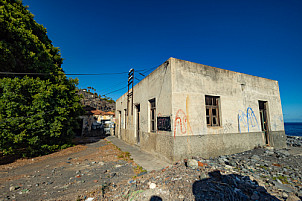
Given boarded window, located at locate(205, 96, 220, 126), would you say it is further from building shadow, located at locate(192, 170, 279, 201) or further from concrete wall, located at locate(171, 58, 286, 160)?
building shadow, located at locate(192, 170, 279, 201)

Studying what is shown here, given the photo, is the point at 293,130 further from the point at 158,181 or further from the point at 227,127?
the point at 158,181

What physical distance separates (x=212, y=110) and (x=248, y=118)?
2.55m

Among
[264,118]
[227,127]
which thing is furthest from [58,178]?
[264,118]

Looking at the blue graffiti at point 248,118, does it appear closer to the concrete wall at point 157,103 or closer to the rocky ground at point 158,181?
the rocky ground at point 158,181

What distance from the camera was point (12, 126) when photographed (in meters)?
6.21

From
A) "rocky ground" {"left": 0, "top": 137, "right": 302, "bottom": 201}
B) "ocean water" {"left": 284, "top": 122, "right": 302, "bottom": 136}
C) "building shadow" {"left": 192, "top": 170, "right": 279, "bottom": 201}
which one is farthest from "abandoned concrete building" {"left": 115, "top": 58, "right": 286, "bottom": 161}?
"ocean water" {"left": 284, "top": 122, "right": 302, "bottom": 136}

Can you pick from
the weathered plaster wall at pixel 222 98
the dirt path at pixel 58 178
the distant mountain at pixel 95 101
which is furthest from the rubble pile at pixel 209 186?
the distant mountain at pixel 95 101

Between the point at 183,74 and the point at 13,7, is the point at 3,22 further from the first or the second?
the point at 183,74

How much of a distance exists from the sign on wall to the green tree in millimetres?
6100

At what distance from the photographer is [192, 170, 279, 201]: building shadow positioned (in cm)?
267

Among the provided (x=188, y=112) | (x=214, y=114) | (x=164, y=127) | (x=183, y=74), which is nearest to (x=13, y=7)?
(x=183, y=74)

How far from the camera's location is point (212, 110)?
6.33 m

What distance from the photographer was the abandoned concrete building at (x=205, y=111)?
529 cm

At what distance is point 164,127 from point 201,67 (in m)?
3.28
